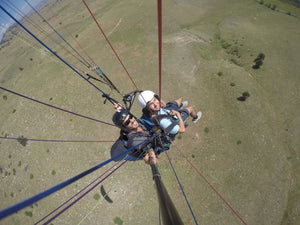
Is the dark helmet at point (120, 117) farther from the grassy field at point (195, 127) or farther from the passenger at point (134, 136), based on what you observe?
the grassy field at point (195, 127)

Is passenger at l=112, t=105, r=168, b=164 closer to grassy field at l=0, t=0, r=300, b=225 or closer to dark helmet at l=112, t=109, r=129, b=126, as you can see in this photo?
dark helmet at l=112, t=109, r=129, b=126

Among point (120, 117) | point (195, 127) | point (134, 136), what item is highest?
point (120, 117)

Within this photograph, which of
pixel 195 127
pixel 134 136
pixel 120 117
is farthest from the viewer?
pixel 195 127

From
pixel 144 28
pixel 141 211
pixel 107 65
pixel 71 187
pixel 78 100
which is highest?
pixel 144 28

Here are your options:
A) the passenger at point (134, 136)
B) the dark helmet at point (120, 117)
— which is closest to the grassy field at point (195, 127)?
the passenger at point (134, 136)

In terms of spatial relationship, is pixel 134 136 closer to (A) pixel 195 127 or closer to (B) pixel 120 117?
(B) pixel 120 117

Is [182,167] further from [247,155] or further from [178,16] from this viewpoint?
[178,16]

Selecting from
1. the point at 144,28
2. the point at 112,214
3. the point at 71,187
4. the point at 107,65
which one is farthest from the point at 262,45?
the point at 71,187

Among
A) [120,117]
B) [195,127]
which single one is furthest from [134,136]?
[195,127]
